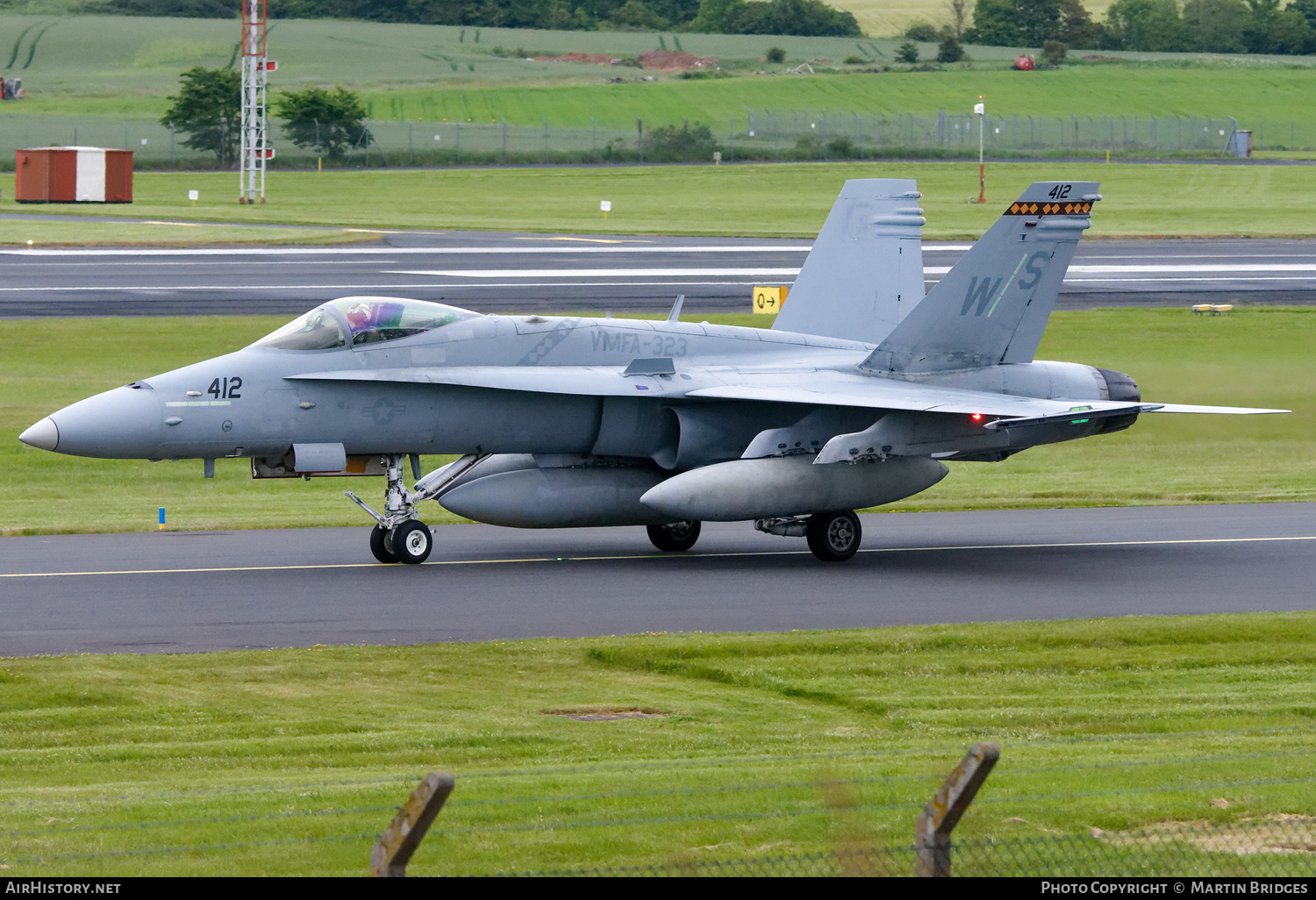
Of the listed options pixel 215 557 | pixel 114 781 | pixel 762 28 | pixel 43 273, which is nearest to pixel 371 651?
pixel 114 781

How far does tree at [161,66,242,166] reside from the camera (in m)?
93.8

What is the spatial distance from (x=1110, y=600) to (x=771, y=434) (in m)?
4.65

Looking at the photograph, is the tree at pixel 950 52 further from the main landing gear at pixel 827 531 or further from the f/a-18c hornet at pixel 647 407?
the main landing gear at pixel 827 531

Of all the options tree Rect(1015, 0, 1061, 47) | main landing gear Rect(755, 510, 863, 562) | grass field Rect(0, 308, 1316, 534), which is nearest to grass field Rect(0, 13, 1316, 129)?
tree Rect(1015, 0, 1061, 47)

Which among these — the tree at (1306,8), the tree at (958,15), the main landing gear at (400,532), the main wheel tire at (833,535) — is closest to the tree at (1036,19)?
the tree at (958,15)

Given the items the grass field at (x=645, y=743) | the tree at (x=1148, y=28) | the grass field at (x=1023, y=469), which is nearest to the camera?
the grass field at (x=645, y=743)

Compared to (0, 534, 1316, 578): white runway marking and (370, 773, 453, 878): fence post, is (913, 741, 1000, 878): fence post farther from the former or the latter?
(0, 534, 1316, 578): white runway marking

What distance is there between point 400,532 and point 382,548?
335mm

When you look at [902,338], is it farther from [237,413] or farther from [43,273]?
[43,273]

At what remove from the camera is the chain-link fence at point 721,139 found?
315 ft

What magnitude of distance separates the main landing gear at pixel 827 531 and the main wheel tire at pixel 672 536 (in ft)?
3.75

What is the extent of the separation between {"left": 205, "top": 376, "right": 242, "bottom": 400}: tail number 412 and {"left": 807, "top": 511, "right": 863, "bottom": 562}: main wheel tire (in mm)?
6707

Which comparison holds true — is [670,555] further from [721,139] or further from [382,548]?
[721,139]

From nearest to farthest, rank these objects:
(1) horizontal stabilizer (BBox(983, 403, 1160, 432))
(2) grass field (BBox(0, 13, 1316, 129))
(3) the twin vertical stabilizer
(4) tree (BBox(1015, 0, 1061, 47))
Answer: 1. (1) horizontal stabilizer (BBox(983, 403, 1160, 432))
2. (3) the twin vertical stabilizer
3. (2) grass field (BBox(0, 13, 1316, 129))
4. (4) tree (BBox(1015, 0, 1061, 47))
